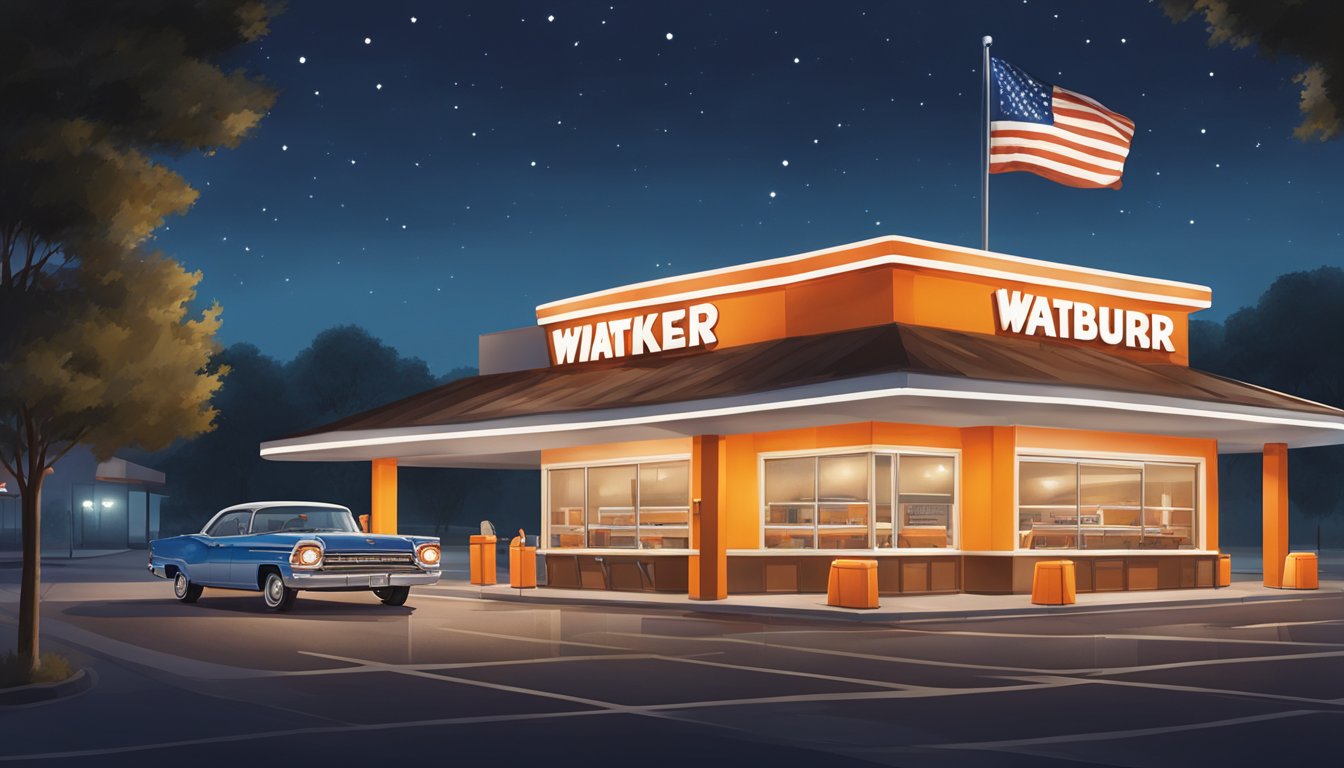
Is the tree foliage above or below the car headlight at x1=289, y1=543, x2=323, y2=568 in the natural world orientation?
above

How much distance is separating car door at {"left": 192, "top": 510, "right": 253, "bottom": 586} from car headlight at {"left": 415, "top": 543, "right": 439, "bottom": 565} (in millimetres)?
3147

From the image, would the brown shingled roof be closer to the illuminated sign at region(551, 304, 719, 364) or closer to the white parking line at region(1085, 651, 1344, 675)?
the illuminated sign at region(551, 304, 719, 364)

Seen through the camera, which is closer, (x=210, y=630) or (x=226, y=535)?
(x=210, y=630)

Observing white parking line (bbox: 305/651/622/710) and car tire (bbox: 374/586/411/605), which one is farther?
car tire (bbox: 374/586/411/605)

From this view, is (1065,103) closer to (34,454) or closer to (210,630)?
(210,630)

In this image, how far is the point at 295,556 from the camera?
24.2 metres

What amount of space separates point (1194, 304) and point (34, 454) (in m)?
26.3

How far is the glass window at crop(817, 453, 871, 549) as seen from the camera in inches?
1151

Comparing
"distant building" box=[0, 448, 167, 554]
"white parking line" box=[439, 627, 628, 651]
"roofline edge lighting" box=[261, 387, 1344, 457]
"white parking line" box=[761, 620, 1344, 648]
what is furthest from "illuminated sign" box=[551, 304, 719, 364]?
"distant building" box=[0, 448, 167, 554]

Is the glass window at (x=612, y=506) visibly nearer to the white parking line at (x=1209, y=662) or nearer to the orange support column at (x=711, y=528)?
the orange support column at (x=711, y=528)

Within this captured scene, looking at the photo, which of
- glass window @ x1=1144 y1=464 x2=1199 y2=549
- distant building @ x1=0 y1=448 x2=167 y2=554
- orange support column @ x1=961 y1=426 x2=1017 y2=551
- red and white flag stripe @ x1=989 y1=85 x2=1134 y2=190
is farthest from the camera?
distant building @ x1=0 y1=448 x2=167 y2=554

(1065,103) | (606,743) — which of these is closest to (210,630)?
(606,743)

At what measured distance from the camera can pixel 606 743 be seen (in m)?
10.6

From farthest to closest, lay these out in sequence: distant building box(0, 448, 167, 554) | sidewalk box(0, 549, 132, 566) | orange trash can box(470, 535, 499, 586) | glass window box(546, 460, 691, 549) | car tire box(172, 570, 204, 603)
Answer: distant building box(0, 448, 167, 554) < sidewalk box(0, 549, 132, 566) < orange trash can box(470, 535, 499, 586) < glass window box(546, 460, 691, 549) < car tire box(172, 570, 204, 603)
